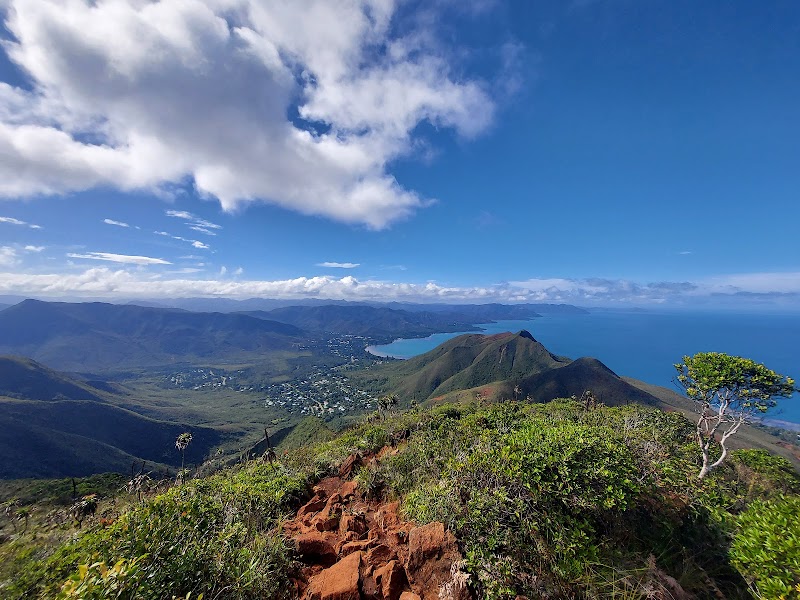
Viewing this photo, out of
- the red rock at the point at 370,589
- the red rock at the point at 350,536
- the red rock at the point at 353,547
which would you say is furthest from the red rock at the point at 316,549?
the red rock at the point at 370,589

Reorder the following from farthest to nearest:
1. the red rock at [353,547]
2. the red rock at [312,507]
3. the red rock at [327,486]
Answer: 1. the red rock at [327,486]
2. the red rock at [312,507]
3. the red rock at [353,547]

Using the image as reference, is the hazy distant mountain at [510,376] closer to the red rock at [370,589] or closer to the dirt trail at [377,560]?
the dirt trail at [377,560]

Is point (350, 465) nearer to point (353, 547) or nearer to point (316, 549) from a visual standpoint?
point (316, 549)

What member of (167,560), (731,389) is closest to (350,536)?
(167,560)

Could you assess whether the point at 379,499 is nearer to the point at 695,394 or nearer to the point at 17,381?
the point at 695,394

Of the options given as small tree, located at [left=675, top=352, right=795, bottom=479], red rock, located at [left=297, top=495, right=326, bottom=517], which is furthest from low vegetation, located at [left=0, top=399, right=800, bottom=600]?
small tree, located at [left=675, top=352, right=795, bottom=479]

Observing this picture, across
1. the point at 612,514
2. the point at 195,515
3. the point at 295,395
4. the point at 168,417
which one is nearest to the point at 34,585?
the point at 195,515
